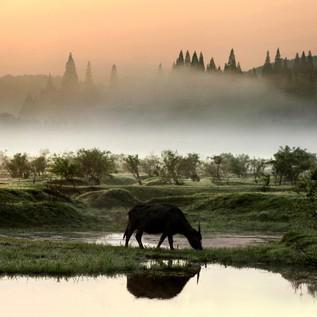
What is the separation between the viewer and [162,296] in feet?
66.0

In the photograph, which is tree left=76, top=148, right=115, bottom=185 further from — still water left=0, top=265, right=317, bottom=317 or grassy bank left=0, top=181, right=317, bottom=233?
still water left=0, top=265, right=317, bottom=317

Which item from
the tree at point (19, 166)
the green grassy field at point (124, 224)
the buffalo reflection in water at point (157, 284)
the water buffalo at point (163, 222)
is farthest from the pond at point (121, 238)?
the tree at point (19, 166)

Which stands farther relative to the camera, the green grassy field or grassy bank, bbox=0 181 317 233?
grassy bank, bbox=0 181 317 233

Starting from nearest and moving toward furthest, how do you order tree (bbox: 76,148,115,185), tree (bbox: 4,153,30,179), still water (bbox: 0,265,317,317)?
still water (bbox: 0,265,317,317)
tree (bbox: 76,148,115,185)
tree (bbox: 4,153,30,179)

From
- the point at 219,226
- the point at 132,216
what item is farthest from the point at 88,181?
the point at 132,216

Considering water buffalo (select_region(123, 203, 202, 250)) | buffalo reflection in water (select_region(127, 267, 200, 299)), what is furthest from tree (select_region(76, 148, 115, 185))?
buffalo reflection in water (select_region(127, 267, 200, 299))

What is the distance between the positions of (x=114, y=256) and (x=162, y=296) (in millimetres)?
7464

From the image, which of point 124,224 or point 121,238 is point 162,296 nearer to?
point 121,238

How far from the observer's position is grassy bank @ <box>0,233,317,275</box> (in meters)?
24.1

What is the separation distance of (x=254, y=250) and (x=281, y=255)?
221cm

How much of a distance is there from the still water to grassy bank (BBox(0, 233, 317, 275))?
1.39m

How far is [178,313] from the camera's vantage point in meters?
17.7

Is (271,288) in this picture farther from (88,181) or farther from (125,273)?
(88,181)

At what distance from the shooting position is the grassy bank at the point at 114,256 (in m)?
24.1
